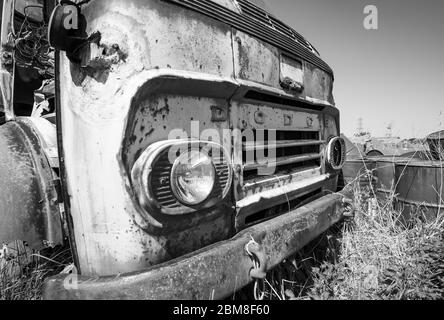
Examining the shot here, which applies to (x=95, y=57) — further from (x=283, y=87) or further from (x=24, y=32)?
(x=24, y=32)

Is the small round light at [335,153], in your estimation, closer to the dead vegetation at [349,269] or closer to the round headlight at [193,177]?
the dead vegetation at [349,269]

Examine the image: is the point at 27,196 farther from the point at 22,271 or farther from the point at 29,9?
the point at 29,9

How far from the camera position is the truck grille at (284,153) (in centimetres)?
170

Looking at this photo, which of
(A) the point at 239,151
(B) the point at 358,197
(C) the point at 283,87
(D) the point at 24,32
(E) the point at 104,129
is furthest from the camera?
(B) the point at 358,197

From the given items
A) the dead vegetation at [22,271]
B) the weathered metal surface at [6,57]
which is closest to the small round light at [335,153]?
the dead vegetation at [22,271]

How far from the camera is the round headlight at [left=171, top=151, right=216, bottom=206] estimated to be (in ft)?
3.90

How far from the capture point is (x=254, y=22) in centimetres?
179

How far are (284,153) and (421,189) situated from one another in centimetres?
240

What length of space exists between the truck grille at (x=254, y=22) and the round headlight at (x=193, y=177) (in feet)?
2.42

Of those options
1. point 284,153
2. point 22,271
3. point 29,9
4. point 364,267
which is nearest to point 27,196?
point 22,271

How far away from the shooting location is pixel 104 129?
1138 mm

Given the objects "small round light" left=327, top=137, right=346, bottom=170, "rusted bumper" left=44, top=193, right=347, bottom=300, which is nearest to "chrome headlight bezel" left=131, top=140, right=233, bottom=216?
"rusted bumper" left=44, top=193, right=347, bottom=300
